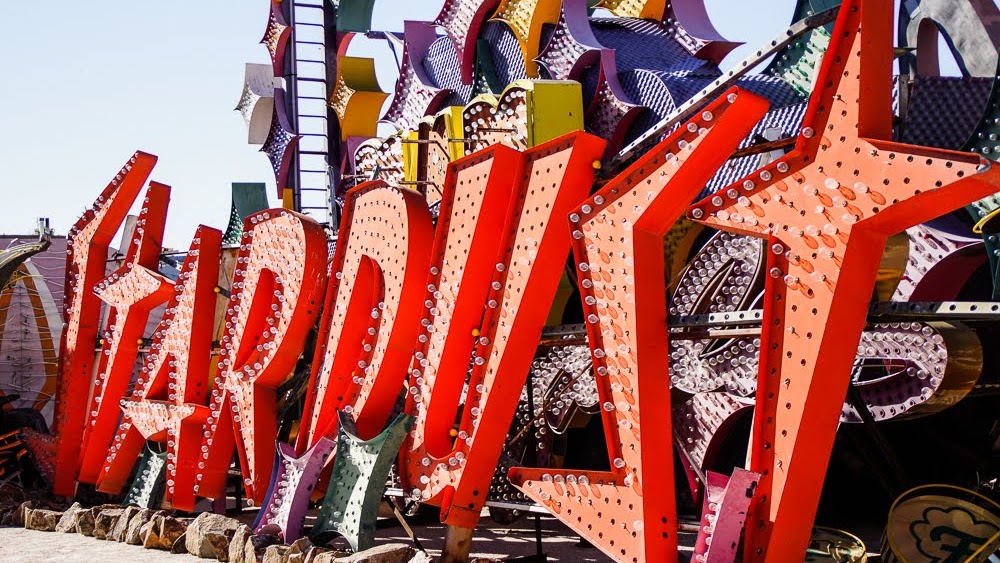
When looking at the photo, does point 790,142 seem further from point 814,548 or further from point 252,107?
point 252,107

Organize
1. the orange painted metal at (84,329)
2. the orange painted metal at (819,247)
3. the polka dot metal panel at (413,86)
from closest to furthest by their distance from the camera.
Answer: the orange painted metal at (819,247) → the polka dot metal panel at (413,86) → the orange painted metal at (84,329)

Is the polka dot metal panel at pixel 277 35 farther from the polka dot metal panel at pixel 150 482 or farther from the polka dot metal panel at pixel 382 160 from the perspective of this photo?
the polka dot metal panel at pixel 150 482

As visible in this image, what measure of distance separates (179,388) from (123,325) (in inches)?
61.4

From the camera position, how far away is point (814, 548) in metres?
6.96

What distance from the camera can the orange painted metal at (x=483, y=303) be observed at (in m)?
8.05

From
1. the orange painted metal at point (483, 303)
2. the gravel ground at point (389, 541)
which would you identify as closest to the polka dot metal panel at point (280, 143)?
the gravel ground at point (389, 541)

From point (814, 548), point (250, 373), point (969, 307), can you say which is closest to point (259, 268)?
point (250, 373)

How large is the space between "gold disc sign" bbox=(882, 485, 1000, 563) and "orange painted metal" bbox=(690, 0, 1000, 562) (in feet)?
2.74

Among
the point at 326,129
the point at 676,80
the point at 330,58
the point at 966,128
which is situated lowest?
the point at 966,128

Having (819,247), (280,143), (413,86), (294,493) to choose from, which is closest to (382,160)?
(413,86)

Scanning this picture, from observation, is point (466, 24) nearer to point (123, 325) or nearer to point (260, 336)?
point (260, 336)

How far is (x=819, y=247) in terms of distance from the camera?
19.8ft

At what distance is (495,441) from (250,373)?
3.41 metres

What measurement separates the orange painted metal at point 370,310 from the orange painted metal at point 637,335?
7.15ft
